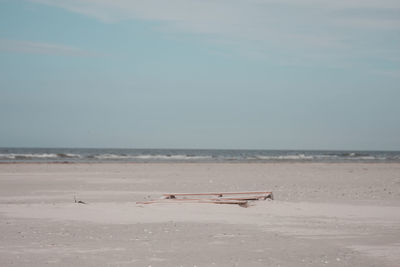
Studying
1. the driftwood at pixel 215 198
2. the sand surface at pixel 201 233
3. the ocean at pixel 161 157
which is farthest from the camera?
the ocean at pixel 161 157

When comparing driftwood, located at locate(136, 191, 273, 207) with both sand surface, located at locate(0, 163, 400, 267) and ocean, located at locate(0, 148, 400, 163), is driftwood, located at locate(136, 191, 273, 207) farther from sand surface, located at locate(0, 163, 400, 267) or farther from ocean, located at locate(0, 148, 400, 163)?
ocean, located at locate(0, 148, 400, 163)

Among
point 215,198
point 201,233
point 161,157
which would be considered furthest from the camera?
point 161,157

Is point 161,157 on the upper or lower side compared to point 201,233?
lower

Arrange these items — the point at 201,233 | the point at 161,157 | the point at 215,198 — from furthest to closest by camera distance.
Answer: the point at 161,157 < the point at 215,198 < the point at 201,233

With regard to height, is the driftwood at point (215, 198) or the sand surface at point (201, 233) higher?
the driftwood at point (215, 198)

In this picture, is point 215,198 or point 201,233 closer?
point 201,233

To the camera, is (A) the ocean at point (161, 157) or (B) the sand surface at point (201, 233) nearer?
(B) the sand surface at point (201, 233)

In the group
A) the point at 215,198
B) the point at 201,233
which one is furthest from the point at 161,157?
the point at 201,233

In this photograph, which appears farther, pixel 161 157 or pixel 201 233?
pixel 161 157

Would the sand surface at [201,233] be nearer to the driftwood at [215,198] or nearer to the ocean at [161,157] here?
the driftwood at [215,198]

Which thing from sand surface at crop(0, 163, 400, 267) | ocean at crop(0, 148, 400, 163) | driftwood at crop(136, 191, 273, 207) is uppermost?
driftwood at crop(136, 191, 273, 207)

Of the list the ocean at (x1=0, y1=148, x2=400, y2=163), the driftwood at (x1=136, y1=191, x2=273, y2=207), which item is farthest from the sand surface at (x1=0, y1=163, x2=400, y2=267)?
the ocean at (x1=0, y1=148, x2=400, y2=163)

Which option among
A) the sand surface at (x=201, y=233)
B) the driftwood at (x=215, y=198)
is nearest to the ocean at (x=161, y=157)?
the driftwood at (x=215, y=198)

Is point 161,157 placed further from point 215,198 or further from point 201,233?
point 201,233
